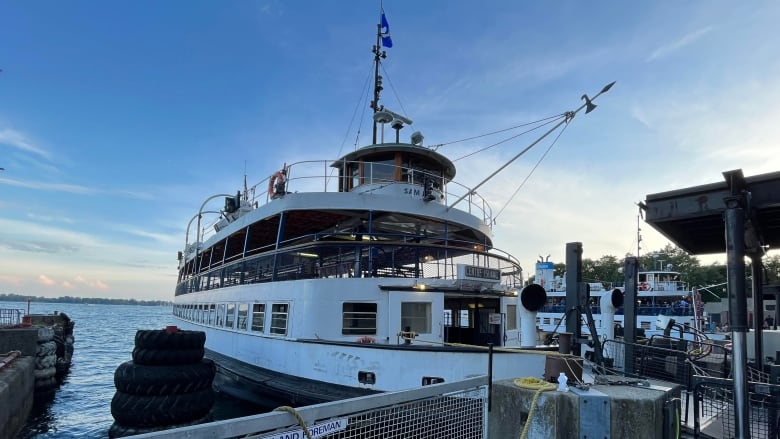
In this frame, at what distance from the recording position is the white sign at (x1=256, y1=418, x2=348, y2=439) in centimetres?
303

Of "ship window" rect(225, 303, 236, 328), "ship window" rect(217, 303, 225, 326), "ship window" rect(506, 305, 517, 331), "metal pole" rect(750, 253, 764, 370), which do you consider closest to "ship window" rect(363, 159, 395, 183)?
"ship window" rect(506, 305, 517, 331)

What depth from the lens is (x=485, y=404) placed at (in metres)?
4.72

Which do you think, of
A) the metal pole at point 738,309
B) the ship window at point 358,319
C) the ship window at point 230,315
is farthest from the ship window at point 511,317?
the ship window at point 230,315

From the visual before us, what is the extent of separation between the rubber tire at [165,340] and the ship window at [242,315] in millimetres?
3635

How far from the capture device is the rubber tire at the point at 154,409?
1038cm

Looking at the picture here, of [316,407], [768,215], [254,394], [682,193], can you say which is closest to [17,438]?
[254,394]

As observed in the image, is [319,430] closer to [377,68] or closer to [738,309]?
[738,309]

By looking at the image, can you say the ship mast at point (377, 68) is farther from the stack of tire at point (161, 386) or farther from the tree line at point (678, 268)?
the tree line at point (678, 268)

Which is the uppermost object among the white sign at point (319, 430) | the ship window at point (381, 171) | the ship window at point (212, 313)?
the ship window at point (381, 171)

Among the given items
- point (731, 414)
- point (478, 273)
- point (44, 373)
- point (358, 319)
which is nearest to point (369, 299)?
point (358, 319)

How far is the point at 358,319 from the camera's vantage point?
1179 centimetres

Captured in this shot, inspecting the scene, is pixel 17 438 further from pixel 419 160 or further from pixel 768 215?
pixel 768 215

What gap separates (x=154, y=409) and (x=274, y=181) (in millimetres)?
8014

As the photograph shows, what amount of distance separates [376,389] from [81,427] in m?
10.6
